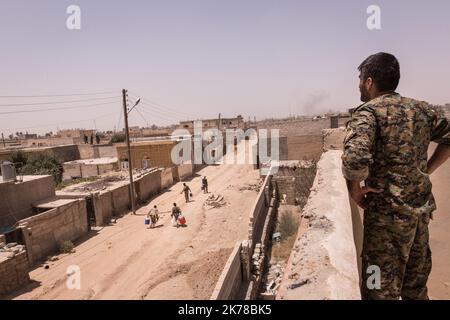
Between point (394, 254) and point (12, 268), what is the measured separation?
36.8 ft

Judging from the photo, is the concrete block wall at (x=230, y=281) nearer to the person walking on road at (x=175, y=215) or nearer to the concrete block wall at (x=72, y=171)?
the person walking on road at (x=175, y=215)

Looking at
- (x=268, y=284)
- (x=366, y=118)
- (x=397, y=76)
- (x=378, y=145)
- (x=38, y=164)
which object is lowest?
(x=268, y=284)

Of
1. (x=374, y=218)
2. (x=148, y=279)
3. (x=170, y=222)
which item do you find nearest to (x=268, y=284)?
(x=148, y=279)

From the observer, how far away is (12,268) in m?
10.1

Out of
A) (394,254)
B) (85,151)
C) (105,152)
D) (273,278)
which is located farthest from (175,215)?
(85,151)

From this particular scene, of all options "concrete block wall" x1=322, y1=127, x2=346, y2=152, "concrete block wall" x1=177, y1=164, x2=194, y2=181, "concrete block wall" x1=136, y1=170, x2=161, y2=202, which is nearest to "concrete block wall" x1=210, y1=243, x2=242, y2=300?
"concrete block wall" x1=322, y1=127, x2=346, y2=152

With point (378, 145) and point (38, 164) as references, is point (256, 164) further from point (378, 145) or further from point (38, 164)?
point (378, 145)

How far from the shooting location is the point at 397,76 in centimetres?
218

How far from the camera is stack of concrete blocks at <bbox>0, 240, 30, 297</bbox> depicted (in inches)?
387

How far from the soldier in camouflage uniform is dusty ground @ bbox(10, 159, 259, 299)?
7.89 metres

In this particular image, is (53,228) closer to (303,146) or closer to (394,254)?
(394,254)

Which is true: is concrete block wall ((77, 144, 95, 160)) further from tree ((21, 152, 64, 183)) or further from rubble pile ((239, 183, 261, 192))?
rubble pile ((239, 183, 261, 192))

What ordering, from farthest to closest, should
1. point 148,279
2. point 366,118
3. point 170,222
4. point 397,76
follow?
1. point 170,222
2. point 148,279
3. point 397,76
4. point 366,118

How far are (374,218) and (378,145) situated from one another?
46 centimetres
